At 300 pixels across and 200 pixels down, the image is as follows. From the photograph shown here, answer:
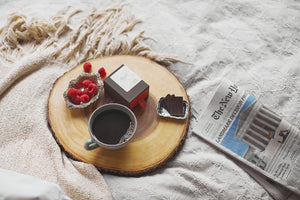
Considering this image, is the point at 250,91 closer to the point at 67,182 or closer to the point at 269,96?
the point at 269,96

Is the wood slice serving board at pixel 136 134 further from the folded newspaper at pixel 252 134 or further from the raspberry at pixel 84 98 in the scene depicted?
the folded newspaper at pixel 252 134

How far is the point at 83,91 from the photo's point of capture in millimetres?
760

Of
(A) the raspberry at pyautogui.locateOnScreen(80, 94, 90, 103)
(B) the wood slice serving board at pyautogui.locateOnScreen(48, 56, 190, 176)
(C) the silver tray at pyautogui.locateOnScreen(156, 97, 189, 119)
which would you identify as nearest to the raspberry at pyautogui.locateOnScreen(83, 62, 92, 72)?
(B) the wood slice serving board at pyautogui.locateOnScreen(48, 56, 190, 176)

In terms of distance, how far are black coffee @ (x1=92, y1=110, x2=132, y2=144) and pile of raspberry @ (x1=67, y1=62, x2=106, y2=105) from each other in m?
0.09

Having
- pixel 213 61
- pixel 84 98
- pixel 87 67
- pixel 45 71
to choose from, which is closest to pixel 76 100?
pixel 84 98

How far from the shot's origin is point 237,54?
102cm

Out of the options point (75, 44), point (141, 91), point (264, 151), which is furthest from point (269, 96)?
point (75, 44)

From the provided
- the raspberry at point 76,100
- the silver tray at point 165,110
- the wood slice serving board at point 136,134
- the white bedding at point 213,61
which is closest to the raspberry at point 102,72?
the wood slice serving board at point 136,134

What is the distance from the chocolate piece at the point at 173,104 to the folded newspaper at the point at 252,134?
14 centimetres

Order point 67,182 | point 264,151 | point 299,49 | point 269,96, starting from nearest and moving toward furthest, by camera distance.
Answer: point 67,182 < point 264,151 < point 269,96 < point 299,49

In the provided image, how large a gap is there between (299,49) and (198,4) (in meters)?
0.53

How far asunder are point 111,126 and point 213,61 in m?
0.57

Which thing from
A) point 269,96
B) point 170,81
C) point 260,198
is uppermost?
point 170,81

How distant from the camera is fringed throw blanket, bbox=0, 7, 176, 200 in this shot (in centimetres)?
69
